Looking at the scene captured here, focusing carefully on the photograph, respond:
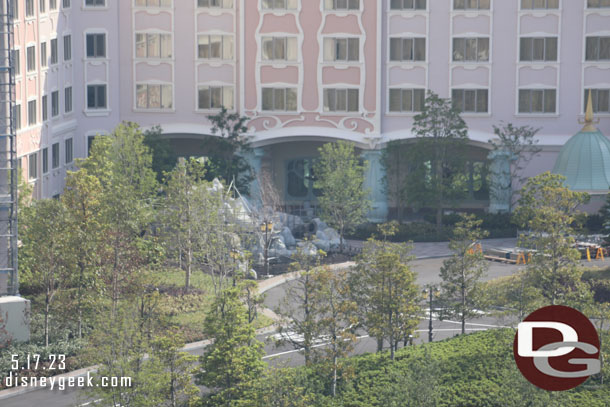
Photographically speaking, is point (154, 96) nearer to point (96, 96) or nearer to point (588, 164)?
point (96, 96)

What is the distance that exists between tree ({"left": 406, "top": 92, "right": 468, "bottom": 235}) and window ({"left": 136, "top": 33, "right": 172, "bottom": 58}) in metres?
16.8

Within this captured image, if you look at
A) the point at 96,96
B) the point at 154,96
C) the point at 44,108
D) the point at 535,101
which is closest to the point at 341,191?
the point at 535,101

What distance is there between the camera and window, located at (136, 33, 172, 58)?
8394cm

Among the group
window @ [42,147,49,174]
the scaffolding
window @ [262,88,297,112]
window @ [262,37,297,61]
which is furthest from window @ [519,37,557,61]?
the scaffolding

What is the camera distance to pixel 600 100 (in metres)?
82.1

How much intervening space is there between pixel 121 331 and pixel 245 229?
22133 millimetres

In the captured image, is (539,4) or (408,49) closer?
(539,4)

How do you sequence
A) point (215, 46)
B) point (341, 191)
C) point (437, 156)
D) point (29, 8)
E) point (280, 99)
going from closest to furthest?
point (29, 8), point (341, 191), point (437, 156), point (280, 99), point (215, 46)

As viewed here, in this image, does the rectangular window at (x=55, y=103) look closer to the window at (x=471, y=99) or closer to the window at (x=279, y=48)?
the window at (x=279, y=48)

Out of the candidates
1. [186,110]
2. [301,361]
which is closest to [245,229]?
[301,361]

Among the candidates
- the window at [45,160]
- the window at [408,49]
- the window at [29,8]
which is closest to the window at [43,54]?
the window at [29,8]

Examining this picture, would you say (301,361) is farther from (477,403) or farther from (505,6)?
(505,6)

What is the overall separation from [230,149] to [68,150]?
9.70 m

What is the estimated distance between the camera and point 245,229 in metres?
65.9
